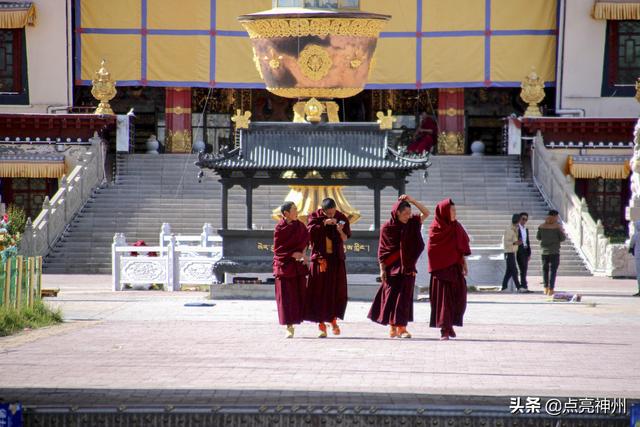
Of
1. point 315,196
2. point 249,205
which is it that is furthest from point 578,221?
point 249,205

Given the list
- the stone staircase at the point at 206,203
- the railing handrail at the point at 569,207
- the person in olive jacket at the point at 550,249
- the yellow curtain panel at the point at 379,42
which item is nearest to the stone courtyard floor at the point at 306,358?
the person in olive jacket at the point at 550,249

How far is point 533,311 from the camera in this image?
2178 centimetres

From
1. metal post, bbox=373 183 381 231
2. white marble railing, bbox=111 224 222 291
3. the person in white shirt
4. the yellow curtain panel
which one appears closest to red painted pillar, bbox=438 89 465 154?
the yellow curtain panel

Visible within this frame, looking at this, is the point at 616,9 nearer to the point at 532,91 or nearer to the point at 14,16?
the point at 532,91

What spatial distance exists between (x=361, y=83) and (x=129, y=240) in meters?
8.06

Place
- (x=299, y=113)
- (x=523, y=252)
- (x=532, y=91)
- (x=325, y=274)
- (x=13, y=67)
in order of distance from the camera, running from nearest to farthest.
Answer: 1. (x=325, y=274)
2. (x=523, y=252)
3. (x=299, y=113)
4. (x=532, y=91)
5. (x=13, y=67)

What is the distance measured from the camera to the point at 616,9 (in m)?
38.9

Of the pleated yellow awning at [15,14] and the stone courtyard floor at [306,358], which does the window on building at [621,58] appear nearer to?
the pleated yellow awning at [15,14]

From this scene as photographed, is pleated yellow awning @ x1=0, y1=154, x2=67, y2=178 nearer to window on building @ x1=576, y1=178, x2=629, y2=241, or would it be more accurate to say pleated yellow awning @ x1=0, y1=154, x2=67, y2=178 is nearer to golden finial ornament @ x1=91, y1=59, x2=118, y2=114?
golden finial ornament @ x1=91, y1=59, x2=118, y2=114

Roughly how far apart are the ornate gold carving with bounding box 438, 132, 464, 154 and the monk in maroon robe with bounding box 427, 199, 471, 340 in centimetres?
2307

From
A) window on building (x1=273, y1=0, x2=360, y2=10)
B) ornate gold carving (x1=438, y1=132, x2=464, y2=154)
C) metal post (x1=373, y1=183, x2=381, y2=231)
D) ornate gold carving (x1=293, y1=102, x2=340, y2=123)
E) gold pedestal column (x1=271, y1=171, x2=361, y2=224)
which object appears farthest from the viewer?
ornate gold carving (x1=438, y1=132, x2=464, y2=154)

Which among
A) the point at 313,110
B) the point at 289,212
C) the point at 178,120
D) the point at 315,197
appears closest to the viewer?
the point at 289,212

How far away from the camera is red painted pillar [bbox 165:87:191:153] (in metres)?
40.5

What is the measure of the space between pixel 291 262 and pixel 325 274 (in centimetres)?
47
